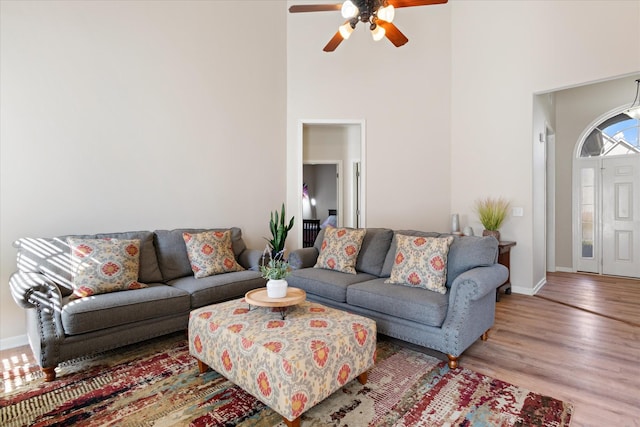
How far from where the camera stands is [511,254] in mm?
4871

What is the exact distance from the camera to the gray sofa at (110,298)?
2471mm

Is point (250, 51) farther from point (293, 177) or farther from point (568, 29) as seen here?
point (568, 29)

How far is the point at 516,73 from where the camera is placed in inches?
185

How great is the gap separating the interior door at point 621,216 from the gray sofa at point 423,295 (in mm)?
4133

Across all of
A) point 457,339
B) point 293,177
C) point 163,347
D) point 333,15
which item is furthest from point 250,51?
point 457,339

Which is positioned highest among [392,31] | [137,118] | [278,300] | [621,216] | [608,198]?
[392,31]

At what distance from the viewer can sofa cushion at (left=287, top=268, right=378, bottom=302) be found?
3.26 m

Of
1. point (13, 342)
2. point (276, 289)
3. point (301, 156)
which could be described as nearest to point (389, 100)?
point (301, 156)

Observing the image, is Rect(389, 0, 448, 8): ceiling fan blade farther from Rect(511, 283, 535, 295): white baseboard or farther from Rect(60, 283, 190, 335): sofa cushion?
Rect(511, 283, 535, 295): white baseboard

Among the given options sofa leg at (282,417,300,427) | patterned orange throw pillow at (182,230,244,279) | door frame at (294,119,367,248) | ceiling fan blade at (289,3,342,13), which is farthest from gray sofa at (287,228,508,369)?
ceiling fan blade at (289,3,342,13)

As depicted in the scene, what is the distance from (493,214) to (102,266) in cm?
459

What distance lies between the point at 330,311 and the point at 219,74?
11.1 feet

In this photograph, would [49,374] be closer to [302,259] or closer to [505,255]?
[302,259]

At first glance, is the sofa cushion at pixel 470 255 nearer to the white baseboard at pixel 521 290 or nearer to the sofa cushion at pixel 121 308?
the white baseboard at pixel 521 290
